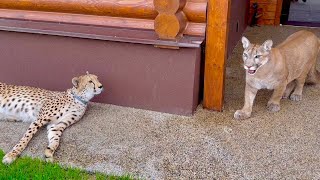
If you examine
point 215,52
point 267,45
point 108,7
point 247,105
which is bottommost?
point 247,105

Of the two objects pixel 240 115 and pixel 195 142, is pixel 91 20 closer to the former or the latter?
pixel 195 142

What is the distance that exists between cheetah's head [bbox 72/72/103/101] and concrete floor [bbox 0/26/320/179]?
265mm

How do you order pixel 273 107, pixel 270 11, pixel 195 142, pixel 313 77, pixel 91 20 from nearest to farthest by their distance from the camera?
pixel 195 142, pixel 273 107, pixel 91 20, pixel 313 77, pixel 270 11

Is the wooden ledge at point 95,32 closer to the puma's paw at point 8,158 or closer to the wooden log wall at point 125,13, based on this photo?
the wooden log wall at point 125,13

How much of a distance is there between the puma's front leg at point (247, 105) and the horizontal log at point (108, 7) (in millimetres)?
824

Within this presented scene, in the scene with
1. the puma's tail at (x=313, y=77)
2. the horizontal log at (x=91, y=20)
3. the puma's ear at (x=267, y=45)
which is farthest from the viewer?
the puma's tail at (x=313, y=77)

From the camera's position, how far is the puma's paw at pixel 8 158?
127 inches

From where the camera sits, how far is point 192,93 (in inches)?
154

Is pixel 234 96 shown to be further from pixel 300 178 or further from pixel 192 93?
pixel 300 178

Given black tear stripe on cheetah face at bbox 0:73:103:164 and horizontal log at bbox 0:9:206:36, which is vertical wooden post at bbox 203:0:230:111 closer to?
horizontal log at bbox 0:9:206:36

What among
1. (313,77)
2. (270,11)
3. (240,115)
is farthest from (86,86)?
(270,11)

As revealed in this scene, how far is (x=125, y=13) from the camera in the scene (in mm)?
3973

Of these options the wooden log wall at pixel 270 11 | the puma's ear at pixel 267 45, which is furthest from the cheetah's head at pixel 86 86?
the wooden log wall at pixel 270 11

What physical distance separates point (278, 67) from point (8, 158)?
8.34 feet
